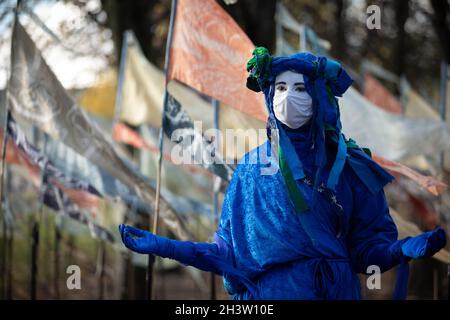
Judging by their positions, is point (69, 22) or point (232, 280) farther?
point (69, 22)

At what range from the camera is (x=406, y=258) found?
4.12 m

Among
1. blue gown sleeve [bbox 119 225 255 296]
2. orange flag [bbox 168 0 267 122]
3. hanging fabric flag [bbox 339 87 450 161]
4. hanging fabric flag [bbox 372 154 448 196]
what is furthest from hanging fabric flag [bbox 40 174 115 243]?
blue gown sleeve [bbox 119 225 255 296]

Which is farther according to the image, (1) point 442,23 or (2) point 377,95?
(2) point 377,95

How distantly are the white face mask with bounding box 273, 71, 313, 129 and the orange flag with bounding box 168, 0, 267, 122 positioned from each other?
239 cm

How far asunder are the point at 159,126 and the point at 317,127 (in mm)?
6806

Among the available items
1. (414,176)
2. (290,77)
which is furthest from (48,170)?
(290,77)

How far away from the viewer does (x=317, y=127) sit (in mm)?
4535

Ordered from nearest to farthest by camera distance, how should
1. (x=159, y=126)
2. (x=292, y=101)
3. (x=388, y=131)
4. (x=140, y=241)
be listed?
1. (x=140, y=241)
2. (x=292, y=101)
3. (x=388, y=131)
4. (x=159, y=126)

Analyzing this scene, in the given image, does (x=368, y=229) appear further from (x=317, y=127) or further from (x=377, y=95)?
(x=377, y=95)

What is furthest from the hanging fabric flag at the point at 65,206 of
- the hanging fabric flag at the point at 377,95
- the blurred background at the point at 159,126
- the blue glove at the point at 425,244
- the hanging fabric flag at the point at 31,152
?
the hanging fabric flag at the point at 377,95

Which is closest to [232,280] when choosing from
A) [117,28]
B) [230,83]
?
[230,83]

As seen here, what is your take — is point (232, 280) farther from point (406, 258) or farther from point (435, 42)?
point (435, 42)

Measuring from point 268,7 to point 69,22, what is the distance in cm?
557

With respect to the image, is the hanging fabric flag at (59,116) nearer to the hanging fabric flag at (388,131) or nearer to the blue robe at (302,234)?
the hanging fabric flag at (388,131)
